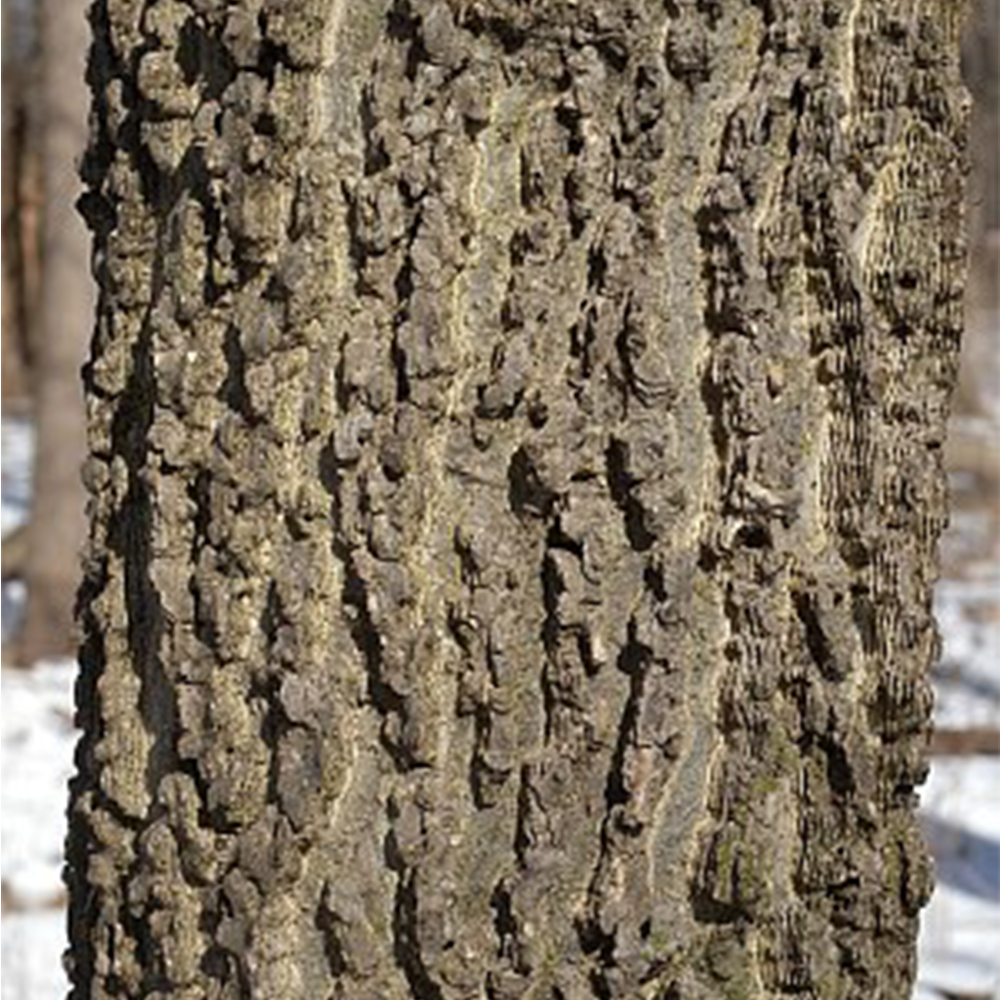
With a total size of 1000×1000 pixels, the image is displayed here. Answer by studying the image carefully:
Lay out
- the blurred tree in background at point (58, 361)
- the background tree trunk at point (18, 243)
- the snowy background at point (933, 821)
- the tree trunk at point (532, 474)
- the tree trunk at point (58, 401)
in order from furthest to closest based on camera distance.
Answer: the background tree trunk at point (18, 243) < the tree trunk at point (58, 401) < the blurred tree in background at point (58, 361) < the snowy background at point (933, 821) < the tree trunk at point (532, 474)

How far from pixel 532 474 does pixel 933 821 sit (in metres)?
4.76

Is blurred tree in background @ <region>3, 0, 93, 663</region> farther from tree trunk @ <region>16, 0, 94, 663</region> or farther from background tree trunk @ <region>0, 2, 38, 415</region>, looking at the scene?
background tree trunk @ <region>0, 2, 38, 415</region>

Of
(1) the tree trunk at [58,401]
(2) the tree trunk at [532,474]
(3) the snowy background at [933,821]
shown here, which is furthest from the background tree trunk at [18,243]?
(2) the tree trunk at [532,474]

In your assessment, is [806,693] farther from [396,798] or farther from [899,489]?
[396,798]

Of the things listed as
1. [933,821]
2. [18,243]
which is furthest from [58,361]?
[18,243]

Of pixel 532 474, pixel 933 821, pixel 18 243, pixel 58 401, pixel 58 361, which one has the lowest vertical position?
pixel 18 243

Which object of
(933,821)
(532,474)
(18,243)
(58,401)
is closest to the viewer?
(532,474)

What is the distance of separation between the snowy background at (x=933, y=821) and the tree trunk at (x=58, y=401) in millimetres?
263

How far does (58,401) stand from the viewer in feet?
31.1

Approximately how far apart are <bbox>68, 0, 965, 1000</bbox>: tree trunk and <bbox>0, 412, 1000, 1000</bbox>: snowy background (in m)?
3.02

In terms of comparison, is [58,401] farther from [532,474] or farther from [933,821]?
[532,474]

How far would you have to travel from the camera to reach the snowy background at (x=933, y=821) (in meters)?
5.25

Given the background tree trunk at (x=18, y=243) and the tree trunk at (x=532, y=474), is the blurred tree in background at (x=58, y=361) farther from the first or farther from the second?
the tree trunk at (x=532, y=474)

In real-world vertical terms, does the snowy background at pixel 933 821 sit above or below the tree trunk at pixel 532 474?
below
